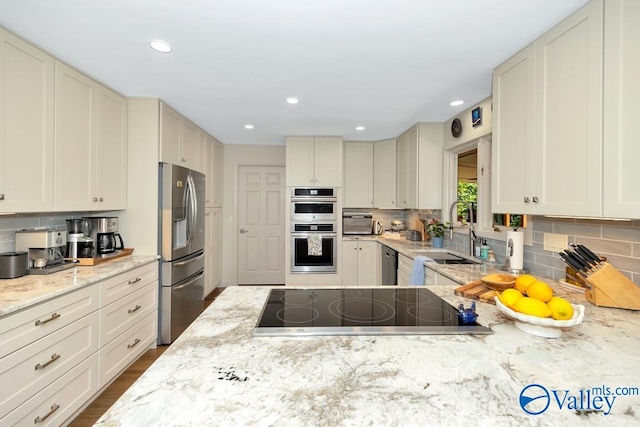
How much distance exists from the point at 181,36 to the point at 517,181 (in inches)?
88.0

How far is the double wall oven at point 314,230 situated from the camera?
4.04 meters

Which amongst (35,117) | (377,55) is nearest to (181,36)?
(35,117)

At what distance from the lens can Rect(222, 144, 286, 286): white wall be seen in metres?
4.69

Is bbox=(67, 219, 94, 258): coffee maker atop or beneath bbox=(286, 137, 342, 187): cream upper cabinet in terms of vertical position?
beneath

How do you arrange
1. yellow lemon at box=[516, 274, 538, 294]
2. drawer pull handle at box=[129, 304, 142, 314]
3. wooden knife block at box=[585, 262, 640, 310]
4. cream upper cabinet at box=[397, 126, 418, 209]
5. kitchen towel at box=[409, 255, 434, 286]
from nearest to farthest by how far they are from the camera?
yellow lemon at box=[516, 274, 538, 294], wooden knife block at box=[585, 262, 640, 310], drawer pull handle at box=[129, 304, 142, 314], kitchen towel at box=[409, 255, 434, 286], cream upper cabinet at box=[397, 126, 418, 209]

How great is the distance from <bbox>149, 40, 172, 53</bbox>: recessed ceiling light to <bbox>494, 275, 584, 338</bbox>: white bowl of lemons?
7.39 ft

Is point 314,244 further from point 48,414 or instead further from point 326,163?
point 48,414

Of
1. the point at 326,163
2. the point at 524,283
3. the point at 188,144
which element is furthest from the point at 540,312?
the point at 188,144

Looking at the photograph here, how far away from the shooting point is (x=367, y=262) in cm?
411

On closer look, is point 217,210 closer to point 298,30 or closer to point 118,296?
point 118,296

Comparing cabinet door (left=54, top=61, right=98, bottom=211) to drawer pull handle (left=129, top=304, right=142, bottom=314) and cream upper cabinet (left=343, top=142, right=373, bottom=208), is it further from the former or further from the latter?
cream upper cabinet (left=343, top=142, right=373, bottom=208)

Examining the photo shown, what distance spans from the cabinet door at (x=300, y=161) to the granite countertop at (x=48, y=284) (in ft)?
7.45

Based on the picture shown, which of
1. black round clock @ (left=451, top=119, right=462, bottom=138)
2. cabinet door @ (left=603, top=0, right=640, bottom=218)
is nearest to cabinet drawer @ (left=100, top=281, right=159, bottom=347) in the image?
cabinet door @ (left=603, top=0, right=640, bottom=218)

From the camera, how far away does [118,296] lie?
2107mm
